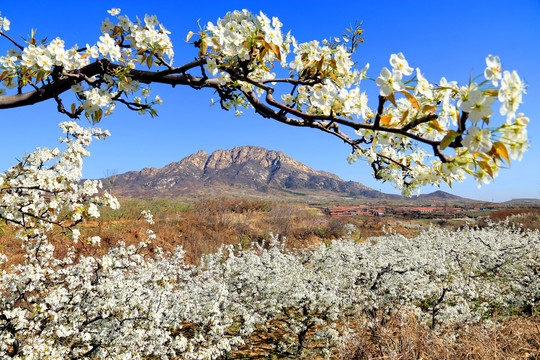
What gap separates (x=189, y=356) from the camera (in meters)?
3.73

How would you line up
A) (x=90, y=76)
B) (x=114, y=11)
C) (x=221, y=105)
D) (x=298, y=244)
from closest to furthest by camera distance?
(x=90, y=76)
(x=114, y=11)
(x=221, y=105)
(x=298, y=244)

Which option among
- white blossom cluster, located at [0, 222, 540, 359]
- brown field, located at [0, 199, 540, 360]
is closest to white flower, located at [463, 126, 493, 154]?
brown field, located at [0, 199, 540, 360]

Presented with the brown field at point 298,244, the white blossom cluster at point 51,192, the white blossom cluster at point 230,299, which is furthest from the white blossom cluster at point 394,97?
the white blossom cluster at point 230,299

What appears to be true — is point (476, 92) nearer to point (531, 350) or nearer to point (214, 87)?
point (214, 87)

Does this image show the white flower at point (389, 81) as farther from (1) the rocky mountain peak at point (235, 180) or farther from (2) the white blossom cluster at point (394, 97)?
(1) the rocky mountain peak at point (235, 180)

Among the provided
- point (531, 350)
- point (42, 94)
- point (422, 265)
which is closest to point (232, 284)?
point (422, 265)

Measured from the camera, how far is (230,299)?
552 cm

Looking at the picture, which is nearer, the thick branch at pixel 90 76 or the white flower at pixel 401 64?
the white flower at pixel 401 64

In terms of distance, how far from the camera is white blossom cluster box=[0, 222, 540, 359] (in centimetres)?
371

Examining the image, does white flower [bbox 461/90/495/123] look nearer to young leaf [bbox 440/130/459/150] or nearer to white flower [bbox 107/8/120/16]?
young leaf [bbox 440/130/459/150]

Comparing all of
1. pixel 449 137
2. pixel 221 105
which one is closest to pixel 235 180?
pixel 221 105

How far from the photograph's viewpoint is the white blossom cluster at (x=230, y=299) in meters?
3.71

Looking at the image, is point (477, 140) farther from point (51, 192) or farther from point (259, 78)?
point (51, 192)

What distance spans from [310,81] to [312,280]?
16.2 feet
